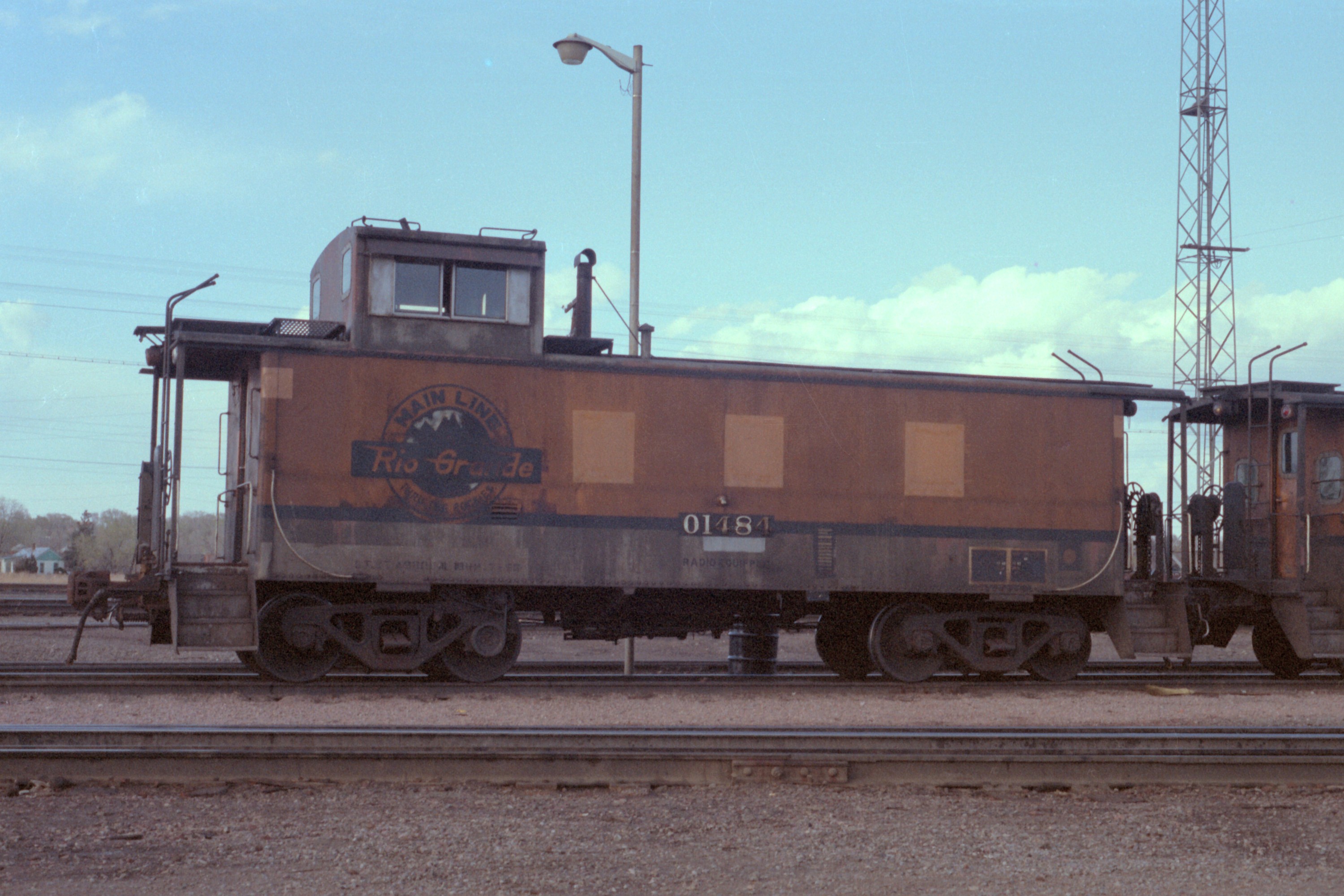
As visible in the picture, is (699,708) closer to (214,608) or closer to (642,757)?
(642,757)

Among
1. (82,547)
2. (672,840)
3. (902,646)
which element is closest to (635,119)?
(902,646)

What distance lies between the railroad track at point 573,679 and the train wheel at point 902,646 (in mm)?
212

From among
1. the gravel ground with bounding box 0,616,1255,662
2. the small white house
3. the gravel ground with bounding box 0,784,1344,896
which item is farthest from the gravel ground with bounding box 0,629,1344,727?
the small white house

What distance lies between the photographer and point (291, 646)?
1233 centimetres

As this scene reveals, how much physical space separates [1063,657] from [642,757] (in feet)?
26.0

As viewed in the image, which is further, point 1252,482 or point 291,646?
point 1252,482

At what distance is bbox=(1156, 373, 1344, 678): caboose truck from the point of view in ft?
46.8

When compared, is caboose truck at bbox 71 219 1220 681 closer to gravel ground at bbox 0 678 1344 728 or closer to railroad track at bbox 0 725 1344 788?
gravel ground at bbox 0 678 1344 728

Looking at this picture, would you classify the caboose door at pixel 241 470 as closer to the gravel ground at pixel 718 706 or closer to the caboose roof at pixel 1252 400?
the gravel ground at pixel 718 706

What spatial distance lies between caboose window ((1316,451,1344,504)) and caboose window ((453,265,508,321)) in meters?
9.89

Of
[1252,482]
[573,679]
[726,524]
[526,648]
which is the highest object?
[1252,482]

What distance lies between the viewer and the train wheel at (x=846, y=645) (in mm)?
14172

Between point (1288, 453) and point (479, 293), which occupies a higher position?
point (479, 293)

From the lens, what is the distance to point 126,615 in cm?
1190
